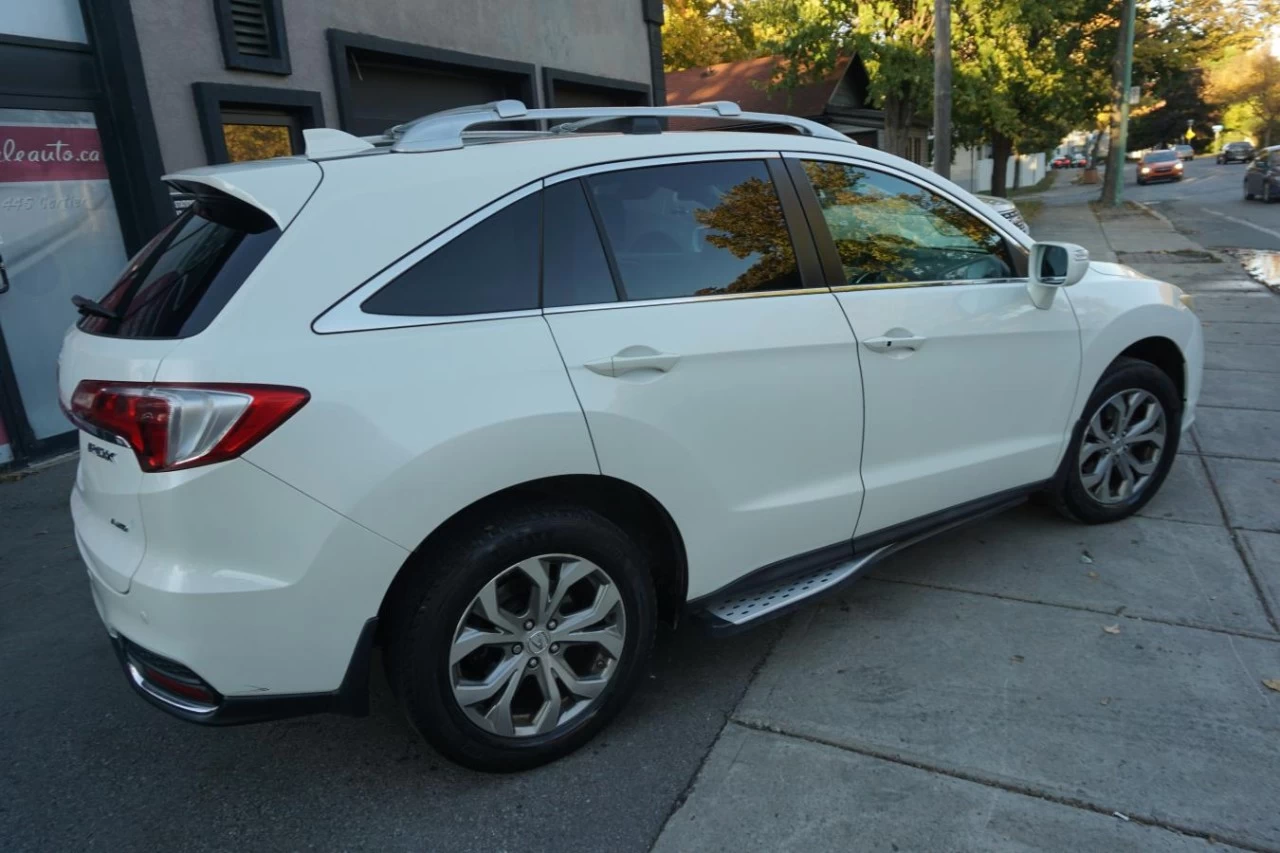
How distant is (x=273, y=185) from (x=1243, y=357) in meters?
8.03

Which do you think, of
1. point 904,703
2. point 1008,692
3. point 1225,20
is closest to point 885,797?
point 904,703

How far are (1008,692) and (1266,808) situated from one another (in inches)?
29.0

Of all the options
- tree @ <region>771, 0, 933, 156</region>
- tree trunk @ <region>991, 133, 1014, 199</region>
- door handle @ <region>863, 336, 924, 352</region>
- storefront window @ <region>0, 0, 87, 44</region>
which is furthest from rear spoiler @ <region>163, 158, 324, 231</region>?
tree trunk @ <region>991, 133, 1014, 199</region>

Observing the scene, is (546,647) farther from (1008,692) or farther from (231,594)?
(1008,692)

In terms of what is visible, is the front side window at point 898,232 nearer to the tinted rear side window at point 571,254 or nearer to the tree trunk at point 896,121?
the tinted rear side window at point 571,254

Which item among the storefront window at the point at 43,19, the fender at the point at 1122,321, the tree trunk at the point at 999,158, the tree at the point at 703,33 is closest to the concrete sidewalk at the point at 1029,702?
the fender at the point at 1122,321

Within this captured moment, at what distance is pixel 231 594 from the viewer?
6.89 feet

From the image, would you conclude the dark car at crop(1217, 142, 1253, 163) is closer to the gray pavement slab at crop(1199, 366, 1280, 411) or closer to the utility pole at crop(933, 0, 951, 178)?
the utility pole at crop(933, 0, 951, 178)

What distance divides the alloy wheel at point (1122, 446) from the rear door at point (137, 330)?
341 centimetres

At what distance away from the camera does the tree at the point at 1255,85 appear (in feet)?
212

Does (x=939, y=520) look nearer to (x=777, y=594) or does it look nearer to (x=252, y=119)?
(x=777, y=594)

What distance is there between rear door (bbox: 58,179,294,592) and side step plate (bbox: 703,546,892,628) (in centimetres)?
168

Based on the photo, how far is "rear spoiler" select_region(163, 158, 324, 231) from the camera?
227 cm

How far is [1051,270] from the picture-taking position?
11.8ft
